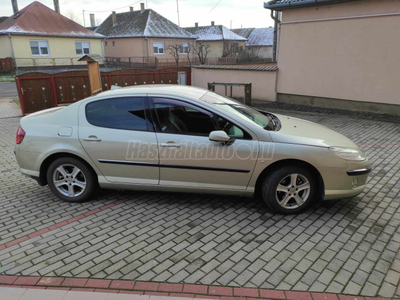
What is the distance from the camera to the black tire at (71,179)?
4.16 metres

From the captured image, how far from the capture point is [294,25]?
11555 mm

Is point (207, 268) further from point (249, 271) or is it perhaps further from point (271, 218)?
point (271, 218)

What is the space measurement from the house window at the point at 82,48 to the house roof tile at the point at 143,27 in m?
4.78

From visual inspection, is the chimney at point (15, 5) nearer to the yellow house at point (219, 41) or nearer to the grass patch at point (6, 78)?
the grass patch at point (6, 78)

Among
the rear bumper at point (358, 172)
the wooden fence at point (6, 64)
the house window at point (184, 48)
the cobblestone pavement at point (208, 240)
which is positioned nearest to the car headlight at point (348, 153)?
the rear bumper at point (358, 172)

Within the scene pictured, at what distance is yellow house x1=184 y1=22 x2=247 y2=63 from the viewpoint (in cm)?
4862

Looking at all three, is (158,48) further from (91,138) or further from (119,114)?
(91,138)

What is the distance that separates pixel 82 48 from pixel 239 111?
36.5m

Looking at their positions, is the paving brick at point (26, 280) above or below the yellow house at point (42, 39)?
below

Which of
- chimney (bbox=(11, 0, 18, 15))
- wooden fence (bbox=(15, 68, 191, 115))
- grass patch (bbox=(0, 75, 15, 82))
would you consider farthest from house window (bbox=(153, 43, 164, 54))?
wooden fence (bbox=(15, 68, 191, 115))

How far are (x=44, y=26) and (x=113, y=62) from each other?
8.01m

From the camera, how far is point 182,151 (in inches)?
152

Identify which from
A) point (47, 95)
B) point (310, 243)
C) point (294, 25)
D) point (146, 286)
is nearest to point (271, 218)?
point (310, 243)

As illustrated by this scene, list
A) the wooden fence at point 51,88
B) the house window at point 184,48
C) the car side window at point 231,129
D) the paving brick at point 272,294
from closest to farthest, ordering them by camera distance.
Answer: the paving brick at point 272,294 < the car side window at point 231,129 < the wooden fence at point 51,88 < the house window at point 184,48
